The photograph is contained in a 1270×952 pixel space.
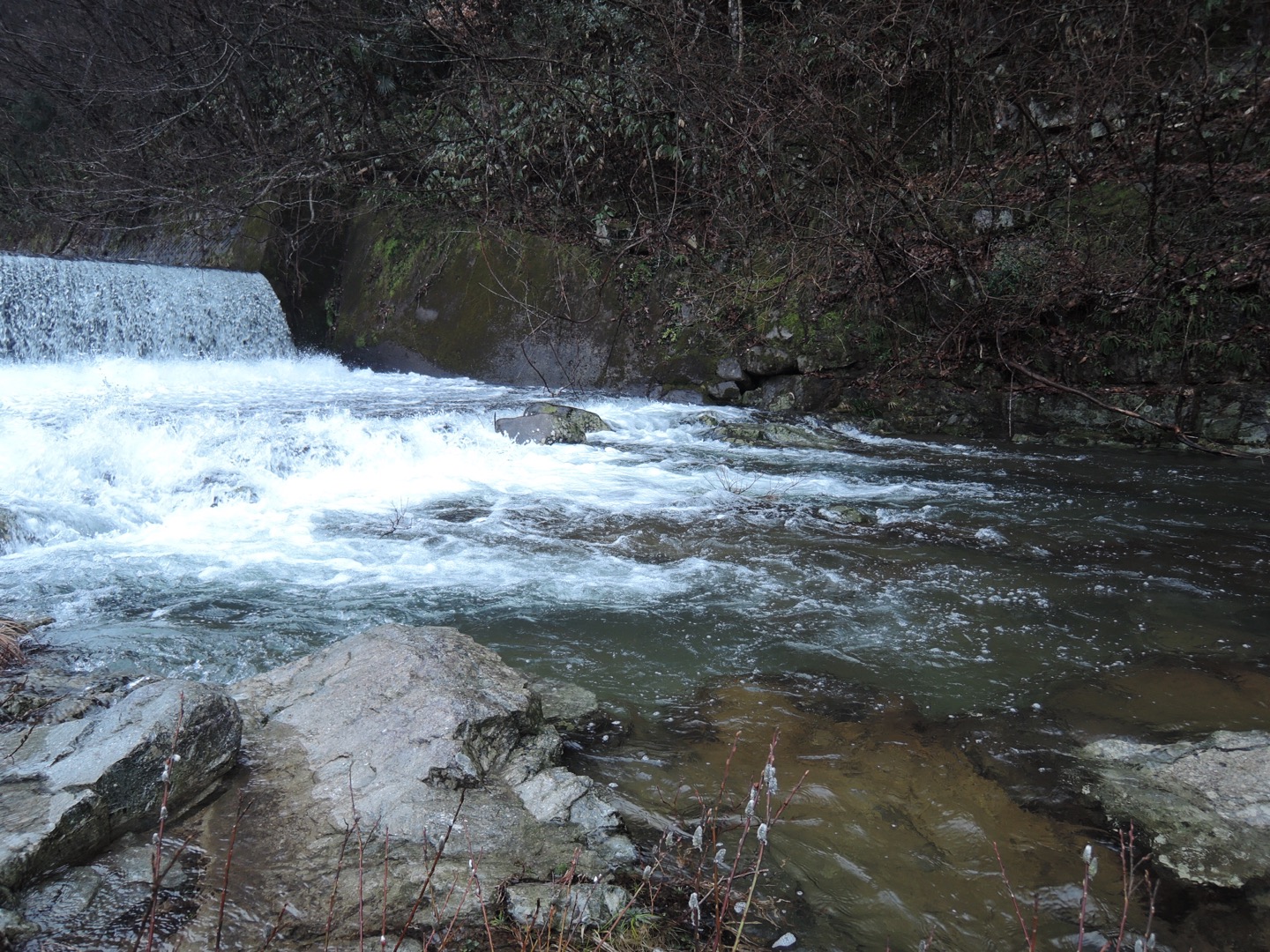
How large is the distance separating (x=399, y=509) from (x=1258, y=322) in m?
8.20

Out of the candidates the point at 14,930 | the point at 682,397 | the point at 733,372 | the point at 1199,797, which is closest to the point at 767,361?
the point at 733,372

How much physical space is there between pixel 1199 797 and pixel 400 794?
2.58m

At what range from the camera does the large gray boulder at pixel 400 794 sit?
214cm

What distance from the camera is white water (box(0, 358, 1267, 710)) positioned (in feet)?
13.1

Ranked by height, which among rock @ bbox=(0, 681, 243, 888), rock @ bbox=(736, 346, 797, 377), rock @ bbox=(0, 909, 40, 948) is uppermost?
rock @ bbox=(736, 346, 797, 377)

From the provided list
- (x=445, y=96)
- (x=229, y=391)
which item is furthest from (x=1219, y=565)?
(x=445, y=96)

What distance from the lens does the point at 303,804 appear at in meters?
2.46

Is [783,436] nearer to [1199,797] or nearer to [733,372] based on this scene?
[733,372]

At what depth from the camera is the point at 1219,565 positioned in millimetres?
5117

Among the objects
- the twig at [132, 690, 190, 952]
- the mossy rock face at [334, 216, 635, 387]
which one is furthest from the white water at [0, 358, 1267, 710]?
the mossy rock face at [334, 216, 635, 387]

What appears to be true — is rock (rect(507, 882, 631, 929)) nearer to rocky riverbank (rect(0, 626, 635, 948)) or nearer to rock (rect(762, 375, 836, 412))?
rocky riverbank (rect(0, 626, 635, 948))

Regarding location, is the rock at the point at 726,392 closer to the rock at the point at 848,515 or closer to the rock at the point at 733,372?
the rock at the point at 733,372

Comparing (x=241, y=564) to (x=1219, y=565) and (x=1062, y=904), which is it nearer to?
(x=1062, y=904)

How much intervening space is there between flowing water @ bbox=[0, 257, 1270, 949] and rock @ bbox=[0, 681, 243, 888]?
116 cm
